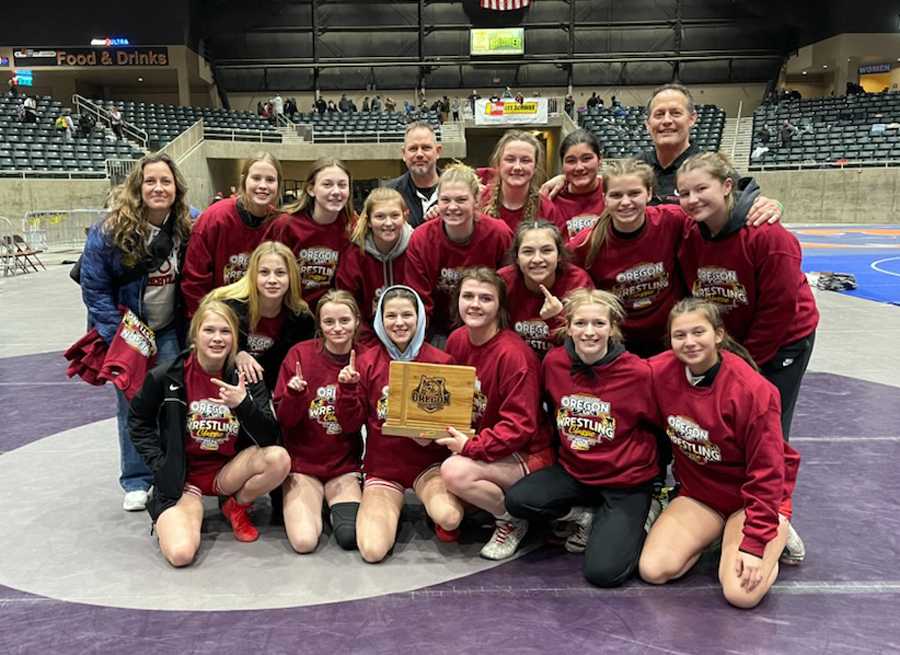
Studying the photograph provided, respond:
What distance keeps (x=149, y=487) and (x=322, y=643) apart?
1840 mm

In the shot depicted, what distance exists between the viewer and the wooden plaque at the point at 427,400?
3287 millimetres

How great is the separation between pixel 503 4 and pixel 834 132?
1506cm

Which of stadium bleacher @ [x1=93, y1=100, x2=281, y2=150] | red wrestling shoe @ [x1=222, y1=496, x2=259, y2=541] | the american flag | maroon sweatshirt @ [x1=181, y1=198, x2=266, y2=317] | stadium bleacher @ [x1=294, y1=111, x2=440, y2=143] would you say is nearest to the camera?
red wrestling shoe @ [x1=222, y1=496, x2=259, y2=541]

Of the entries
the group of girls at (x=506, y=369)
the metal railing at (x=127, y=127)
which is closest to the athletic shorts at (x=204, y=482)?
the group of girls at (x=506, y=369)

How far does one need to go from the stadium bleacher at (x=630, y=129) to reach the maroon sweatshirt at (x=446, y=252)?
22766mm

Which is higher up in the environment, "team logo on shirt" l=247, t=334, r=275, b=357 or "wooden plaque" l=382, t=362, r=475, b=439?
"team logo on shirt" l=247, t=334, r=275, b=357

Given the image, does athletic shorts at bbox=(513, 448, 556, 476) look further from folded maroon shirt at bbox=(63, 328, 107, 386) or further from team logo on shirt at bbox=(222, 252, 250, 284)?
folded maroon shirt at bbox=(63, 328, 107, 386)

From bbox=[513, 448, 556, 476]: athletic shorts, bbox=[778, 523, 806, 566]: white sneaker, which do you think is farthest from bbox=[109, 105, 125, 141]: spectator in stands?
bbox=[778, 523, 806, 566]: white sneaker

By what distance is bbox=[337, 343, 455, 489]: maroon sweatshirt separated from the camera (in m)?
3.51

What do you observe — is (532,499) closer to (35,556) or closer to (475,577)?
(475,577)

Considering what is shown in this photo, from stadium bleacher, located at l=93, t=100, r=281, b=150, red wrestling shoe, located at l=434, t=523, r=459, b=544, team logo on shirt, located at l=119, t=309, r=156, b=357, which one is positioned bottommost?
red wrestling shoe, located at l=434, t=523, r=459, b=544

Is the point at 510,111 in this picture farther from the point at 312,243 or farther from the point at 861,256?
the point at 312,243

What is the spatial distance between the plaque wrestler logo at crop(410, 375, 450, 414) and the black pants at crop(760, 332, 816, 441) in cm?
159

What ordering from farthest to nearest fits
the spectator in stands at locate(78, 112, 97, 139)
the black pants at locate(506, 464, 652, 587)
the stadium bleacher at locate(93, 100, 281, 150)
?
the stadium bleacher at locate(93, 100, 281, 150), the spectator in stands at locate(78, 112, 97, 139), the black pants at locate(506, 464, 652, 587)
